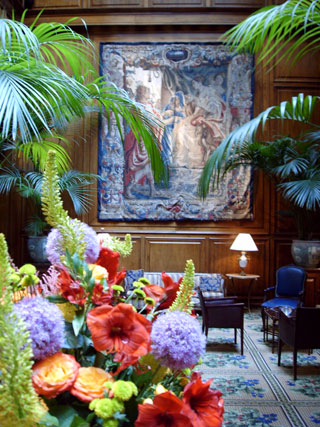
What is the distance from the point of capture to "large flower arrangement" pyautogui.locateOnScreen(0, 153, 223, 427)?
39 centimetres

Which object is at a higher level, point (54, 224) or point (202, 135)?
point (202, 135)

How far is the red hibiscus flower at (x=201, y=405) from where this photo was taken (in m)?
0.49

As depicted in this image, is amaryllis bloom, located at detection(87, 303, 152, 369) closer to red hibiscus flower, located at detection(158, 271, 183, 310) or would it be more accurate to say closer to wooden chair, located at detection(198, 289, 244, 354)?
red hibiscus flower, located at detection(158, 271, 183, 310)

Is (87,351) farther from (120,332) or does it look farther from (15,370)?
(15,370)

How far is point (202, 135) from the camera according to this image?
746 centimetres

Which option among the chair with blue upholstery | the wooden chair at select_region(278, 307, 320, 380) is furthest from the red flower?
the chair with blue upholstery

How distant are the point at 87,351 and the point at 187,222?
691 cm

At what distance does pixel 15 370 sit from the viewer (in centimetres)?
36

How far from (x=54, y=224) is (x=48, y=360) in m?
0.17

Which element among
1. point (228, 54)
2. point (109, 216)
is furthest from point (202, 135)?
point (109, 216)

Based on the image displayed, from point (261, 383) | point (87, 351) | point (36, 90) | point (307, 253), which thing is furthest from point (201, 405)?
point (307, 253)

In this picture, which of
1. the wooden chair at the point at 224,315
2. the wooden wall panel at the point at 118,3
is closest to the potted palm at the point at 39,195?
the wooden chair at the point at 224,315

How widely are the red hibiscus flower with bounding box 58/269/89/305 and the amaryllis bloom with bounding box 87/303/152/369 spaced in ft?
0.20

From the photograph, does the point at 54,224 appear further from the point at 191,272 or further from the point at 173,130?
the point at 173,130
